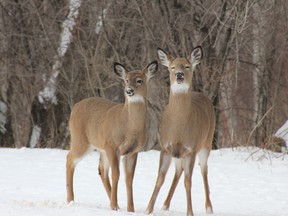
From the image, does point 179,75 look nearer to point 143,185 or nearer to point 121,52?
point 143,185

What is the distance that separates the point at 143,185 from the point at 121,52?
599 cm

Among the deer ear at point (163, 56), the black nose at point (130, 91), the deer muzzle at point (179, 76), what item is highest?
the deer ear at point (163, 56)

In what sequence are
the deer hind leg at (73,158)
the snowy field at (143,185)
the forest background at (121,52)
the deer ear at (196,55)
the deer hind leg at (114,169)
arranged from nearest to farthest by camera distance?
the snowy field at (143,185) → the deer hind leg at (114,169) → the deer ear at (196,55) → the deer hind leg at (73,158) → the forest background at (121,52)

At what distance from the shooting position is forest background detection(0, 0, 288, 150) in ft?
52.9

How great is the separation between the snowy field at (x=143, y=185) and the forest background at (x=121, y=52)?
2402 mm

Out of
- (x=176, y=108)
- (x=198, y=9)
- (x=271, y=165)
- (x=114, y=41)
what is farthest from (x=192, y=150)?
(x=114, y=41)

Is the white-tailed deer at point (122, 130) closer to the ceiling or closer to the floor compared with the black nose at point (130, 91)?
closer to the floor

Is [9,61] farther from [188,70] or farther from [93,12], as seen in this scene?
[188,70]

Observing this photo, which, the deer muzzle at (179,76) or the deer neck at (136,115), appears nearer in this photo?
the deer muzzle at (179,76)

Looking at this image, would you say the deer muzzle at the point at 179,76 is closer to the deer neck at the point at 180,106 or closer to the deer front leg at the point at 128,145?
the deer neck at the point at 180,106

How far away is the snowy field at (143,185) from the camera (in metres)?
8.79

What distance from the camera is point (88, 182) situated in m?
11.8

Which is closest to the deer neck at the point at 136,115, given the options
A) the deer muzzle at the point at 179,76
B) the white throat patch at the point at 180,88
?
the white throat patch at the point at 180,88

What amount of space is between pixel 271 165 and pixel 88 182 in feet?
10.5
